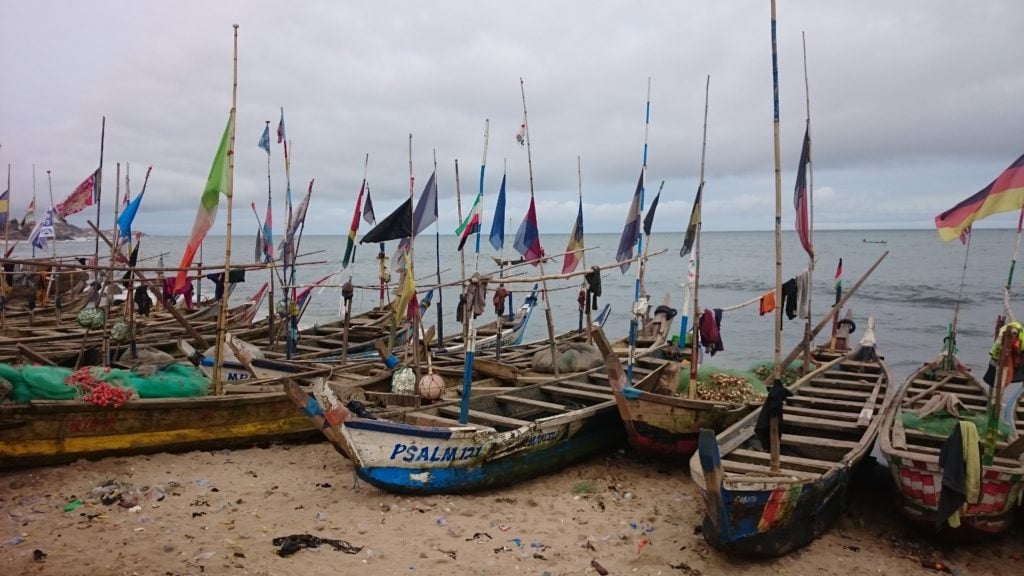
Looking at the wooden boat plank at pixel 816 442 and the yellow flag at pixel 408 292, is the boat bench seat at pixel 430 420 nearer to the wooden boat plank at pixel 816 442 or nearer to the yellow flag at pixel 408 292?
the yellow flag at pixel 408 292

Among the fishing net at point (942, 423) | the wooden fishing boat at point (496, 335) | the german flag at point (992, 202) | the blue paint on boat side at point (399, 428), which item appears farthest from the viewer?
the wooden fishing boat at point (496, 335)

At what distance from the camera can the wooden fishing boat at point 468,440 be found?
23.6 ft

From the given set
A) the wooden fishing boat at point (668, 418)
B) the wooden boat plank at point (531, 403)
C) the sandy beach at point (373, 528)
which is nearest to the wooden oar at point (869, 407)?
the sandy beach at point (373, 528)

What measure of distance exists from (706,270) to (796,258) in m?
26.7

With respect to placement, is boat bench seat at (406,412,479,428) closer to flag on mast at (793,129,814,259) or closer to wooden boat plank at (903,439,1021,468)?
flag on mast at (793,129,814,259)

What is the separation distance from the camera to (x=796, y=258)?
8506cm

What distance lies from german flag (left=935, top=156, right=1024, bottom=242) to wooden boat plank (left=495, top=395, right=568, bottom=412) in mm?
5245

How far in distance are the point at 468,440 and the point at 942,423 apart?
20.0 feet

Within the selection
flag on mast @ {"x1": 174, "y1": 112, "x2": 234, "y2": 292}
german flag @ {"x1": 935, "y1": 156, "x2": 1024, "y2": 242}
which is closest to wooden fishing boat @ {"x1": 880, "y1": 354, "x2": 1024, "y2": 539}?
german flag @ {"x1": 935, "y1": 156, "x2": 1024, "y2": 242}

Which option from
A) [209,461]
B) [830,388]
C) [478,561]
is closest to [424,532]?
[478,561]

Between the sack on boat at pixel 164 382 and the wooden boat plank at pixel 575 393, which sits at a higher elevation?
the sack on boat at pixel 164 382

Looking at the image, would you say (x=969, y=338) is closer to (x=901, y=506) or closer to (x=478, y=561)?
(x=901, y=506)

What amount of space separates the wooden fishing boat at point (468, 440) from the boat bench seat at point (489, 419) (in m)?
0.01

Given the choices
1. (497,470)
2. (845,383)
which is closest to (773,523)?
(497,470)
